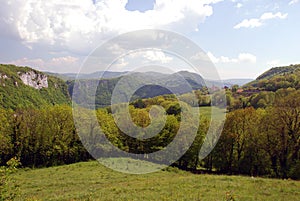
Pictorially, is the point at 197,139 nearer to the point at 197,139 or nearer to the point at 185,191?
the point at 197,139

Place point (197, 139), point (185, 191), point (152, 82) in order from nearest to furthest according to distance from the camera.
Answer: point (185, 191)
point (152, 82)
point (197, 139)

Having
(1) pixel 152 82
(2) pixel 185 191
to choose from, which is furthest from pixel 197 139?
(1) pixel 152 82

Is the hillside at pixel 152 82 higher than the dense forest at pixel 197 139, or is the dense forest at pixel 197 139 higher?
the hillside at pixel 152 82

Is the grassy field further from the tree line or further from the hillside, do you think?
the tree line

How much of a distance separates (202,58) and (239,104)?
266 feet

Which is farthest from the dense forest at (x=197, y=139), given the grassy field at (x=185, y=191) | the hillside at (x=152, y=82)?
the grassy field at (x=185, y=191)

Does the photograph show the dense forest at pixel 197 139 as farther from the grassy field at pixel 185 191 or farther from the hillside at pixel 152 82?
the grassy field at pixel 185 191

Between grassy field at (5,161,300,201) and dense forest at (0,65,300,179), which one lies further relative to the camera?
dense forest at (0,65,300,179)

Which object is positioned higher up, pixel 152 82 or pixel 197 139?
pixel 152 82

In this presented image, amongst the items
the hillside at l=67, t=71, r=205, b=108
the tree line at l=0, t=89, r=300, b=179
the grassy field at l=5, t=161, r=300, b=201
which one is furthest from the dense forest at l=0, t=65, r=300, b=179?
the grassy field at l=5, t=161, r=300, b=201

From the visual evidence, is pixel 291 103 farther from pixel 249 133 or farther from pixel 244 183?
pixel 244 183

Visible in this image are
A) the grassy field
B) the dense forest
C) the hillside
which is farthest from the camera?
the dense forest

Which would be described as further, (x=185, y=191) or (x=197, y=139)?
(x=197, y=139)

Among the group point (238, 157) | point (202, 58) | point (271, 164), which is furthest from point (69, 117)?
point (202, 58)
